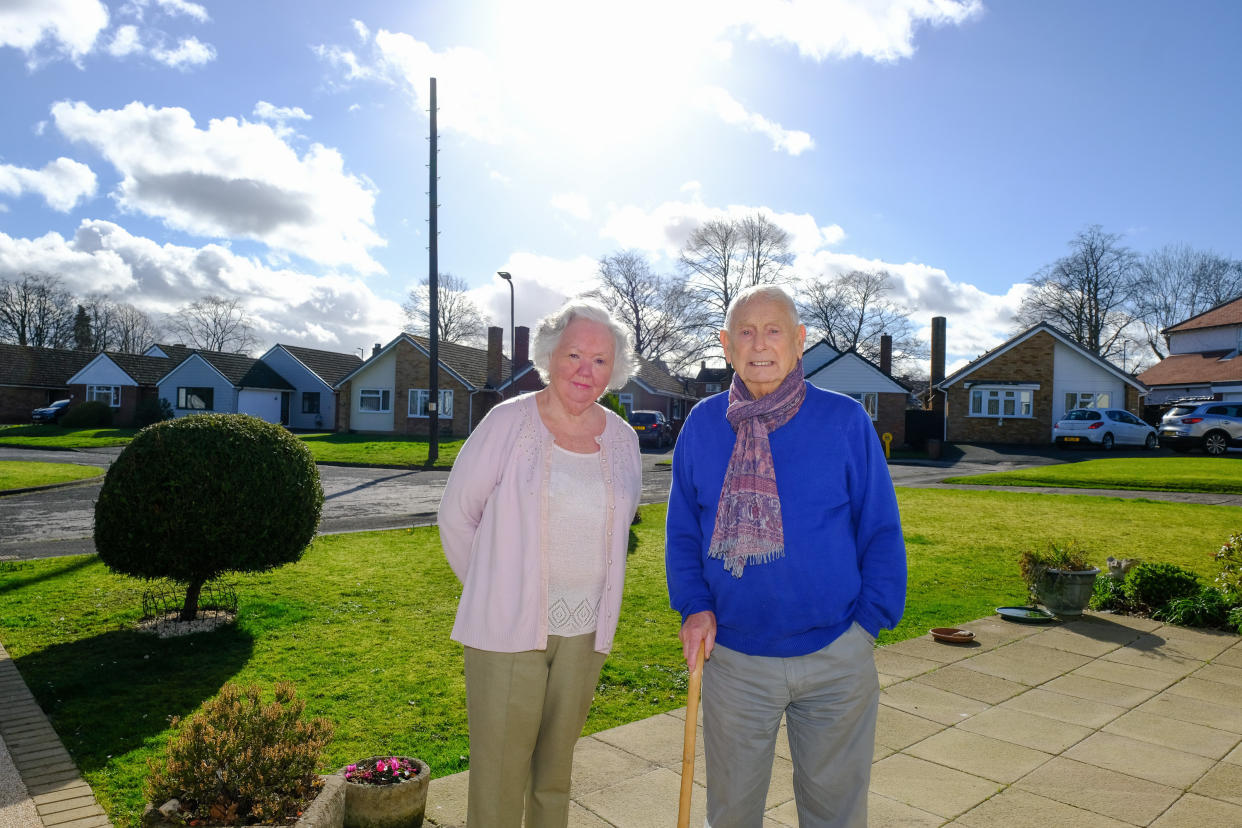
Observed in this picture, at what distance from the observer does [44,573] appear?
8109mm

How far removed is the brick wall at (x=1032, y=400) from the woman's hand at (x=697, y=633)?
35921 millimetres

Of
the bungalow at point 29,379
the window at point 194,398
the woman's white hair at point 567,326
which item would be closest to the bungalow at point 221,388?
the window at point 194,398

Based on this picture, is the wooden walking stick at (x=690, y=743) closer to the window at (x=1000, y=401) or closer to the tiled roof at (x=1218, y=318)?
the window at (x=1000, y=401)

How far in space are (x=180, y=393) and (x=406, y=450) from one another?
2625cm

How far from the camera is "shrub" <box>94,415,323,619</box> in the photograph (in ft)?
18.9

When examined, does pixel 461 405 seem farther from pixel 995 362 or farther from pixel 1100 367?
pixel 1100 367

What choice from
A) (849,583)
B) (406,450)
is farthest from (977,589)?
(406,450)

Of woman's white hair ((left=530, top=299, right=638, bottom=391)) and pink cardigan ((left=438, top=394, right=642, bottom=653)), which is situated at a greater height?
woman's white hair ((left=530, top=299, right=638, bottom=391))

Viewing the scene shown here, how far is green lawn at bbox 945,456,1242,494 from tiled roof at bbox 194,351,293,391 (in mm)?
37592

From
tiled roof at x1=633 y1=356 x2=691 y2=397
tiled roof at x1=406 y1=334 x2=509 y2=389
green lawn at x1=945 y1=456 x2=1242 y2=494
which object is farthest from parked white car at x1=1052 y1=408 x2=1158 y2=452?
tiled roof at x1=406 y1=334 x2=509 y2=389

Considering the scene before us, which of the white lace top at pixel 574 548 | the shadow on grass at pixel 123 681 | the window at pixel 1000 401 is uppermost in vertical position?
the window at pixel 1000 401

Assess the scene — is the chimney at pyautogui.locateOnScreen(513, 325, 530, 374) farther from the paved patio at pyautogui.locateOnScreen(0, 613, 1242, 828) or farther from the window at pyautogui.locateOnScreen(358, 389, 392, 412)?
the paved patio at pyautogui.locateOnScreen(0, 613, 1242, 828)

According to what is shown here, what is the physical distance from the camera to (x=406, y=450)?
27391 mm

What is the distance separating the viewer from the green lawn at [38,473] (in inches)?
638
